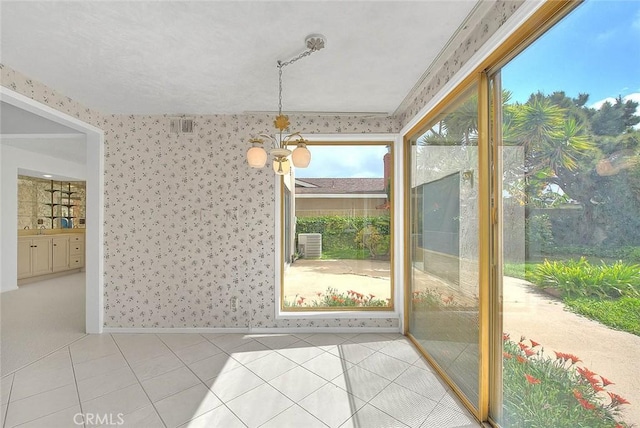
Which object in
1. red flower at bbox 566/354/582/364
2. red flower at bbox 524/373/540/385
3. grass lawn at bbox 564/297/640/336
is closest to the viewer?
grass lawn at bbox 564/297/640/336

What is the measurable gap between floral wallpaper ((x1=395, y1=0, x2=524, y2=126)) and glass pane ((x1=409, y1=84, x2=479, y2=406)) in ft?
0.82

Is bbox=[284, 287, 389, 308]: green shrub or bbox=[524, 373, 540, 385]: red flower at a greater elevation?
bbox=[524, 373, 540, 385]: red flower

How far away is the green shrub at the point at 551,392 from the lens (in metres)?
1.17

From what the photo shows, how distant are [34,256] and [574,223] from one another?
8827 mm

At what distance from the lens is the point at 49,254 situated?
6250 mm

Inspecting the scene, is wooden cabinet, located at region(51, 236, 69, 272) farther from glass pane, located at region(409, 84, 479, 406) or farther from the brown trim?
the brown trim

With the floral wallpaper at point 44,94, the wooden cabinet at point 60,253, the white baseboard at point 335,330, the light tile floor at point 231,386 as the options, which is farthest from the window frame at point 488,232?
the wooden cabinet at point 60,253

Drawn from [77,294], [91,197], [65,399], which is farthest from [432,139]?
[77,294]

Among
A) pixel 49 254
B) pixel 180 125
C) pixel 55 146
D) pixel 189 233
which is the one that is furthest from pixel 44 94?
pixel 49 254

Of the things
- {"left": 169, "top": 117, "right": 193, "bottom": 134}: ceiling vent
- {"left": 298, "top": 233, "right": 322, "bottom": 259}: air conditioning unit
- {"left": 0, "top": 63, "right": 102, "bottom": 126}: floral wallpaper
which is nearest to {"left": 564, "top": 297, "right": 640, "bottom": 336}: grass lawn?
{"left": 298, "top": 233, "right": 322, "bottom": 259}: air conditioning unit

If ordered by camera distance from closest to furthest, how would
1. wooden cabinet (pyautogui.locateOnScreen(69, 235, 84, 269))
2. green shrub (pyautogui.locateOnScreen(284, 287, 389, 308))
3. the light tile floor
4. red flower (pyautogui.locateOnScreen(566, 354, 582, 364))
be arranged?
1. red flower (pyautogui.locateOnScreen(566, 354, 582, 364))
2. the light tile floor
3. green shrub (pyautogui.locateOnScreen(284, 287, 389, 308))
4. wooden cabinet (pyautogui.locateOnScreen(69, 235, 84, 269))

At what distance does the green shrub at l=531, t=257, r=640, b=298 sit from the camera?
1.04 meters

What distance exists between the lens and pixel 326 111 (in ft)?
10.5

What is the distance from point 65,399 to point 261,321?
174 cm
